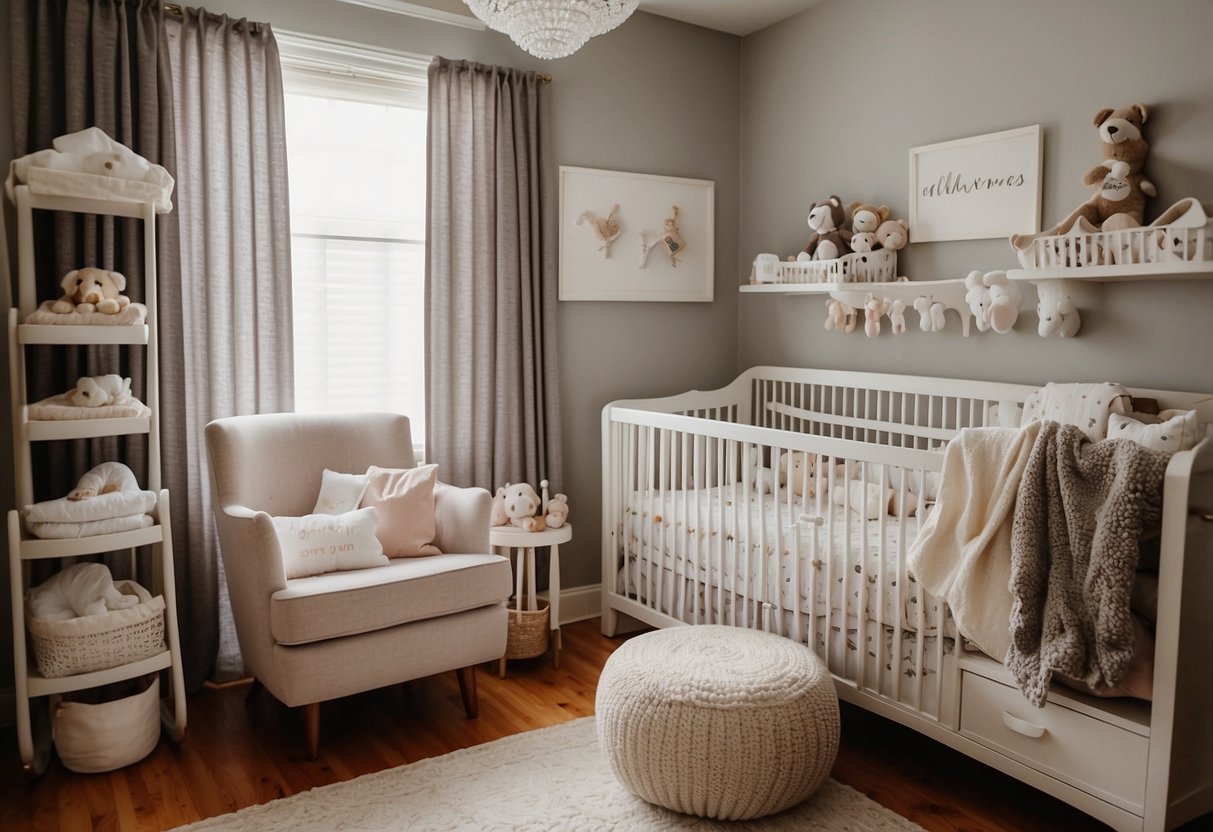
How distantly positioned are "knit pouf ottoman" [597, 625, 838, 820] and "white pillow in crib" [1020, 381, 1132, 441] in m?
0.93

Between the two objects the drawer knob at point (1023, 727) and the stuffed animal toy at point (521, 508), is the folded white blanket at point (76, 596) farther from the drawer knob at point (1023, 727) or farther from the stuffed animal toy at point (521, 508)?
the drawer knob at point (1023, 727)

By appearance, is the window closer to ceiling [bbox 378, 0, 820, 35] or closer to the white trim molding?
the white trim molding

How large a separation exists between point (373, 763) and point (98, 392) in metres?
1.21

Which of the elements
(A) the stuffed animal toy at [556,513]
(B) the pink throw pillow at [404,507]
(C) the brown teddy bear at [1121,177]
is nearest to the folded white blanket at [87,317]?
(B) the pink throw pillow at [404,507]

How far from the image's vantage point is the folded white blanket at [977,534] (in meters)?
2.00

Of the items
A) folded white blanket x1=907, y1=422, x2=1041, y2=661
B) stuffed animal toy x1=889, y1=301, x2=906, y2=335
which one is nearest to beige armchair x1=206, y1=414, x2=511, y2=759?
folded white blanket x1=907, y1=422, x2=1041, y2=661

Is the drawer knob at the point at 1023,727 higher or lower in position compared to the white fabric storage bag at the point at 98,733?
higher

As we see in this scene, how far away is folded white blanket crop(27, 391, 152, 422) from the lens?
2.33 metres

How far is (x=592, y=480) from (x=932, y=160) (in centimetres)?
170

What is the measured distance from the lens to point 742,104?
393 centimetres

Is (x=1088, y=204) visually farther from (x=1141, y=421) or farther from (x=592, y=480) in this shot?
(x=592, y=480)

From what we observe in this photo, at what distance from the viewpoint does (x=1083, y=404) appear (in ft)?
7.89

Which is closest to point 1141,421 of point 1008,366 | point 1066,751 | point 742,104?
point 1008,366

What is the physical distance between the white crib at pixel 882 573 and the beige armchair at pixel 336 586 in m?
0.68
